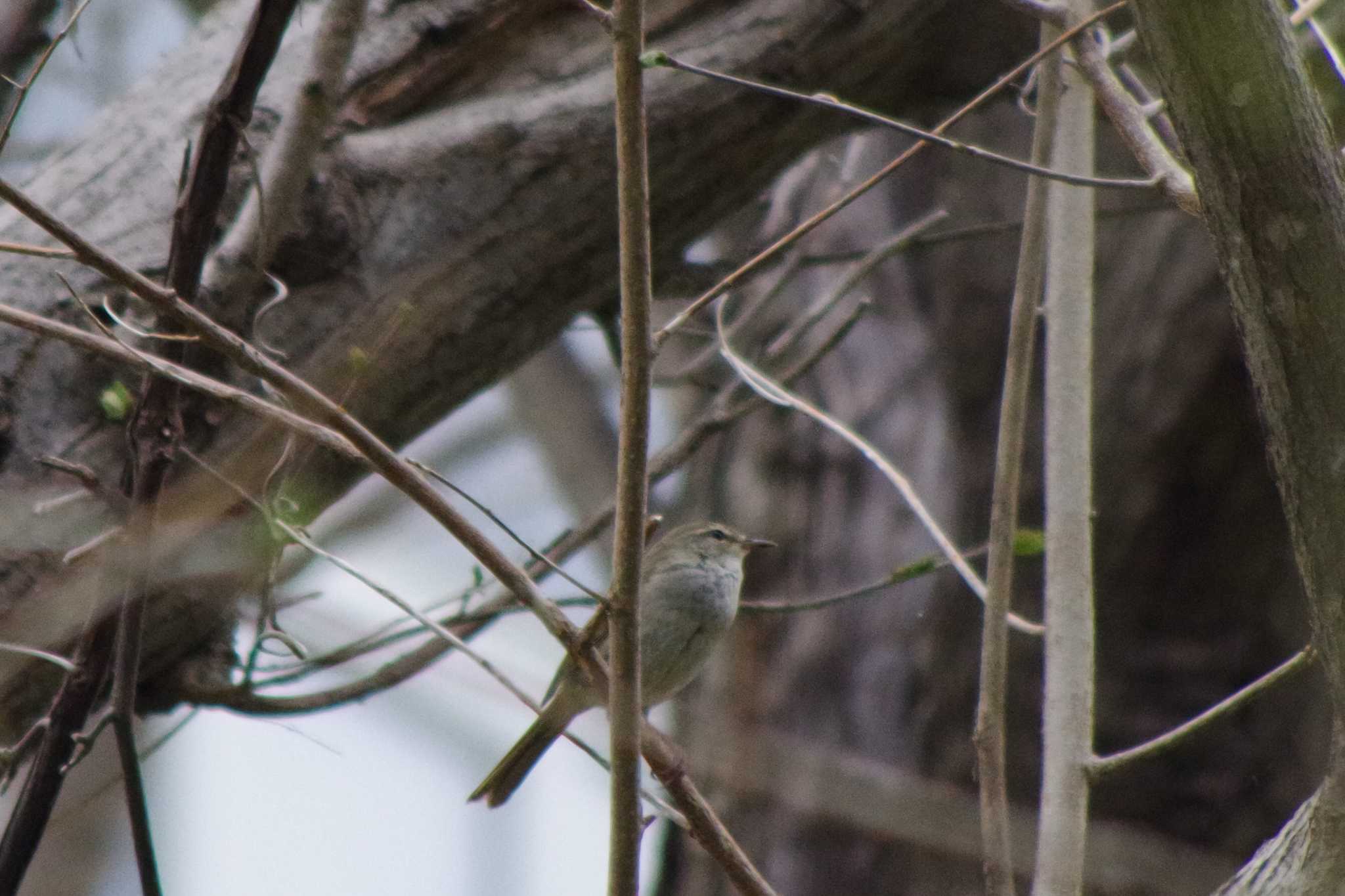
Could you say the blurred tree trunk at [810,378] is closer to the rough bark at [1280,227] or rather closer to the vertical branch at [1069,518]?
the vertical branch at [1069,518]

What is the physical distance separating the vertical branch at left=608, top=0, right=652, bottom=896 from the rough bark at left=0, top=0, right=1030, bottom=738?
1052mm

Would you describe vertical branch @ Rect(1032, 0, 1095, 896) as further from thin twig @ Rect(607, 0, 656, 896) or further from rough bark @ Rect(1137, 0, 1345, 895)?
thin twig @ Rect(607, 0, 656, 896)

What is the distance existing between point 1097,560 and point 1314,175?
4.28 metres

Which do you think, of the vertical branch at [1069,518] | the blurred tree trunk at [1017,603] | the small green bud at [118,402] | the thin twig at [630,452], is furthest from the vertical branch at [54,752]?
the blurred tree trunk at [1017,603]

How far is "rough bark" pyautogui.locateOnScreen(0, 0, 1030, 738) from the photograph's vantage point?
7.48 ft

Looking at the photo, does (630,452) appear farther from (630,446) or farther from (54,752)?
(54,752)

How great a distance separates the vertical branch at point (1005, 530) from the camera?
1870 mm

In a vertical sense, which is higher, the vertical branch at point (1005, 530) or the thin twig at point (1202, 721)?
the vertical branch at point (1005, 530)

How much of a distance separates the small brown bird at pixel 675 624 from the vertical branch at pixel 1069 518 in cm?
141

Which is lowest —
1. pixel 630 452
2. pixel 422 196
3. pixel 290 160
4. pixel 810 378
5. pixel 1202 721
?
pixel 1202 721

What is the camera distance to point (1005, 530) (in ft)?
6.63

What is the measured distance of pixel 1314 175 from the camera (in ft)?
4.33

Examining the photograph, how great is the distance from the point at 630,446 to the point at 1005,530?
2.94 ft

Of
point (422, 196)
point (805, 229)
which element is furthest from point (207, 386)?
point (422, 196)
